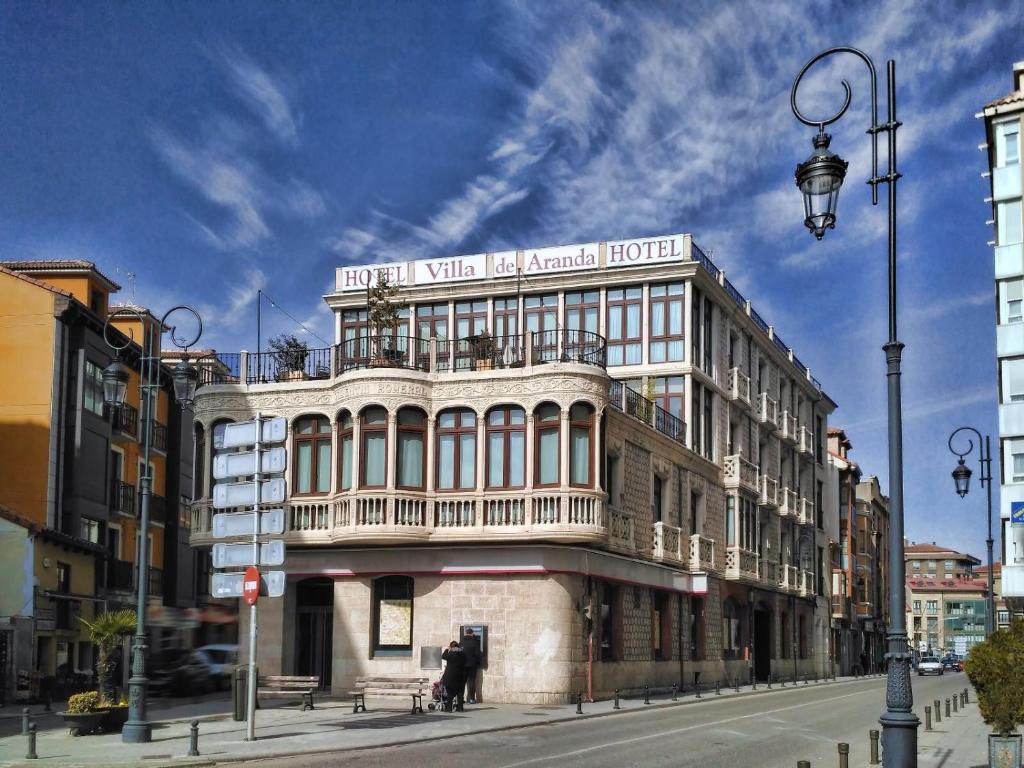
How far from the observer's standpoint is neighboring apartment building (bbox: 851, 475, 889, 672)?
3376 inches

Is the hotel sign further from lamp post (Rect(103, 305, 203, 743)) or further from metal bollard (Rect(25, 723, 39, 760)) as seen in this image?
metal bollard (Rect(25, 723, 39, 760))

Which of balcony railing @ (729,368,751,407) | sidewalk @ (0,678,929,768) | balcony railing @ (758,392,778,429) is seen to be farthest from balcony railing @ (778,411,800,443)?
sidewalk @ (0,678,929,768)

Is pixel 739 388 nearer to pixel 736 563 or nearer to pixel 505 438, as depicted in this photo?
pixel 736 563

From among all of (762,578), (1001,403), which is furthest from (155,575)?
(1001,403)

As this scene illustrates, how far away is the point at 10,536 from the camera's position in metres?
35.0

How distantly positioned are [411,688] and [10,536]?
13995mm

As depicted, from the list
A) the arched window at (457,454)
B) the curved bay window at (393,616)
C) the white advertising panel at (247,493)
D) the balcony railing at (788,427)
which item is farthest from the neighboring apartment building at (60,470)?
the balcony railing at (788,427)

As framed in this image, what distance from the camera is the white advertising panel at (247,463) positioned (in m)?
20.7

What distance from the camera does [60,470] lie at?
4134 cm

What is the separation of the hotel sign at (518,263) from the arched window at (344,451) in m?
13.5

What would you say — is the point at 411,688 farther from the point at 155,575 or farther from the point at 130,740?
the point at 155,575

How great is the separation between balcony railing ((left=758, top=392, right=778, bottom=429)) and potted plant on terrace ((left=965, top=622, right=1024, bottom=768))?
119ft

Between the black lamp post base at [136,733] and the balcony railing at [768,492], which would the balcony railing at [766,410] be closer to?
A: the balcony railing at [768,492]

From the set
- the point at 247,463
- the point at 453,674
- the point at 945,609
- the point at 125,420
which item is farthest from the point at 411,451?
the point at 945,609
